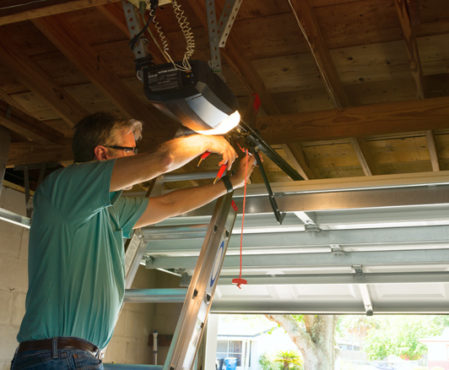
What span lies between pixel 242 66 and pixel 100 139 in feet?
4.12

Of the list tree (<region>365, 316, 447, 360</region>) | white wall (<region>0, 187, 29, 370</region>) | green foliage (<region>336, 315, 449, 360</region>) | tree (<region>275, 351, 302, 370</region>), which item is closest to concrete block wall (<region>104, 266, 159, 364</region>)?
white wall (<region>0, 187, 29, 370</region>)

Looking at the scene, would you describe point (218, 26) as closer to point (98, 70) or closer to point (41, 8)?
point (41, 8)

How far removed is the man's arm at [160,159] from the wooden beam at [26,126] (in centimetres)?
173

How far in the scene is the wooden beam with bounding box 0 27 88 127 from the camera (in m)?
2.93

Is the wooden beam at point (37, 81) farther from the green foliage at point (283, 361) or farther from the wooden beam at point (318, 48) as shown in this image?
the green foliage at point (283, 361)

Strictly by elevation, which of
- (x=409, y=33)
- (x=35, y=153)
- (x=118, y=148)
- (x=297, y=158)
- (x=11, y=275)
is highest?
(x=409, y=33)

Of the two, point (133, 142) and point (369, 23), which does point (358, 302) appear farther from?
point (133, 142)

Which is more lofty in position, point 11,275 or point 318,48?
point 318,48

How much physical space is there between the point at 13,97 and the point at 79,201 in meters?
2.27

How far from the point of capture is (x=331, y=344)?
13.5 meters

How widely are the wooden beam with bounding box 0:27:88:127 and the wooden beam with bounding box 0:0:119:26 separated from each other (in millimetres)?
688

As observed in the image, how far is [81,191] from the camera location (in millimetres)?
1599

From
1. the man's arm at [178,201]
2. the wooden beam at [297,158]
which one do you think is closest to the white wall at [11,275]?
the wooden beam at [297,158]

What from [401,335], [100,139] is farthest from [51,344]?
[401,335]
